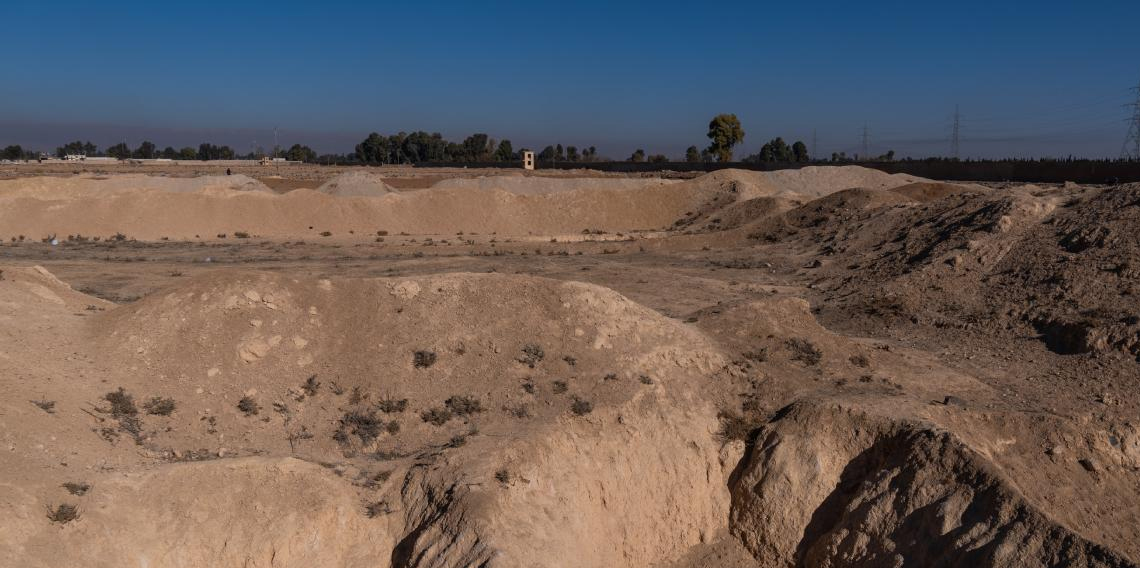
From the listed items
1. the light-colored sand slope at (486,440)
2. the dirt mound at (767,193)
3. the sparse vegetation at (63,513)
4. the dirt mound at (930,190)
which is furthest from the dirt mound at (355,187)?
the sparse vegetation at (63,513)

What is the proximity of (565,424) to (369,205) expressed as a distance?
3595 cm

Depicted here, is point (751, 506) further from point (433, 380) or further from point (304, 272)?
point (304, 272)

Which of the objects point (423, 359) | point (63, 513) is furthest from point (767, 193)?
point (63, 513)

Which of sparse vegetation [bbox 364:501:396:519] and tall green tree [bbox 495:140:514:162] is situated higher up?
tall green tree [bbox 495:140:514:162]

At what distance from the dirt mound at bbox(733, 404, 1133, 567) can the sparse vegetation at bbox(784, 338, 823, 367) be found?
2.25 meters

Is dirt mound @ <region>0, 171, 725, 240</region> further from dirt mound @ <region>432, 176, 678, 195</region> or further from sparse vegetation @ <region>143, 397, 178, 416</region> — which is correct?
sparse vegetation @ <region>143, 397, 178, 416</region>

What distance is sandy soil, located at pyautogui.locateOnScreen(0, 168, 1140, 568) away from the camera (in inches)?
355

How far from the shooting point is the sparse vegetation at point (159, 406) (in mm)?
11484

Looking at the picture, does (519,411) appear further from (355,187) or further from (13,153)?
(13,153)

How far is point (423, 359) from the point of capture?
514 inches

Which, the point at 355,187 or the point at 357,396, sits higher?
the point at 355,187

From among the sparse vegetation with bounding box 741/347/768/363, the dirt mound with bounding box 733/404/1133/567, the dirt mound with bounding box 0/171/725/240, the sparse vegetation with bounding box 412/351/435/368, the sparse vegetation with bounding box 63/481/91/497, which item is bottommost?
the dirt mound with bounding box 733/404/1133/567

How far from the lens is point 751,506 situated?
11453mm

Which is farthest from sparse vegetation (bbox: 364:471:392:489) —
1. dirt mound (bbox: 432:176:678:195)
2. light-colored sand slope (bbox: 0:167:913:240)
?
dirt mound (bbox: 432:176:678:195)
